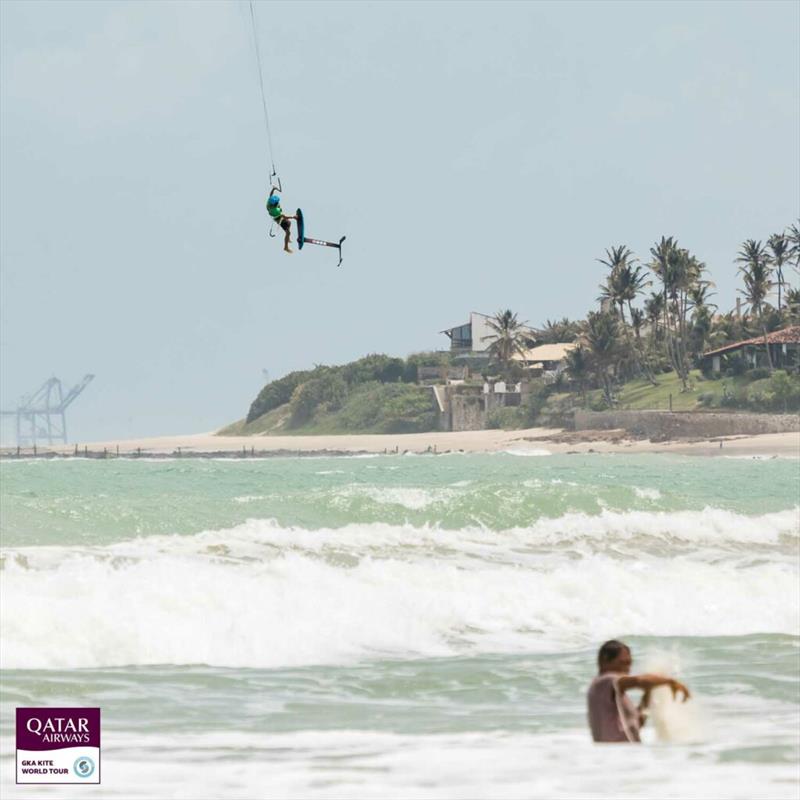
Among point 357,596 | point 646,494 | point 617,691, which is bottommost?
point 357,596

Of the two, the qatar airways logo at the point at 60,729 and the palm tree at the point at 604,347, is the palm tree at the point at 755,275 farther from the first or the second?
the qatar airways logo at the point at 60,729

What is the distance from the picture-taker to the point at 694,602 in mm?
23688

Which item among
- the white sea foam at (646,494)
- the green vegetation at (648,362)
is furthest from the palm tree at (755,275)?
the white sea foam at (646,494)

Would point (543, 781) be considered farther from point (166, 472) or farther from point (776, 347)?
point (776, 347)

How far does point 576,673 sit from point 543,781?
5.84 m

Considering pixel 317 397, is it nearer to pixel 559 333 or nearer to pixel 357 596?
pixel 559 333

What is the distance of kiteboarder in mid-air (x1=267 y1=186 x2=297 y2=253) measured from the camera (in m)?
17.0

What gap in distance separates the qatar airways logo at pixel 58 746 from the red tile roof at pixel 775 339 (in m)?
111

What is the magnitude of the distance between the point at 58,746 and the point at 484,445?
4179 inches

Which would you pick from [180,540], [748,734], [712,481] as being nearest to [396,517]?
Answer: [180,540]

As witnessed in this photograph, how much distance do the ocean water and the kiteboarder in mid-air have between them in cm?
483

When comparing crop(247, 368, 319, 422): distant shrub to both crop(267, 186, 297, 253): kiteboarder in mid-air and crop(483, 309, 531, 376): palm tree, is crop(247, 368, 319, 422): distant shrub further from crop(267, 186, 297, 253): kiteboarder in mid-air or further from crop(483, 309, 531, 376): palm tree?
crop(267, 186, 297, 253): kiteboarder in mid-air

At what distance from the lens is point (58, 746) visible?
13047 mm

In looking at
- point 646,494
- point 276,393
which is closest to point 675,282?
point 276,393
